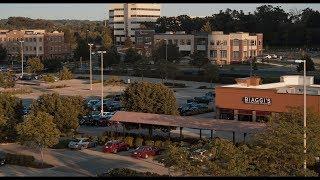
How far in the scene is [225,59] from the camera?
56.0 metres

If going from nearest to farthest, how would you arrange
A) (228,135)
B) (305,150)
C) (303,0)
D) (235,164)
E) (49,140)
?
(303,0), (235,164), (305,150), (49,140), (228,135)

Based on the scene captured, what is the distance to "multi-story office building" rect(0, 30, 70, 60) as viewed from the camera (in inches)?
2540

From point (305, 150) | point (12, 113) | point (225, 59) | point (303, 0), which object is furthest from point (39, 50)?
point (303, 0)

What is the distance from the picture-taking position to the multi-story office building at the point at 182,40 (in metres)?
60.7

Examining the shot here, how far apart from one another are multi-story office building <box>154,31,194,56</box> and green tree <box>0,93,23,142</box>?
137 feet

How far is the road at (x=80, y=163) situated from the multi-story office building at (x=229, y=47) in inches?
1541

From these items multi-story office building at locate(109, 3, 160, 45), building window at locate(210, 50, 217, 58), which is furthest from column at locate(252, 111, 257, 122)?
multi-story office building at locate(109, 3, 160, 45)

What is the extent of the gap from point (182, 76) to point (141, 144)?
26032 millimetres

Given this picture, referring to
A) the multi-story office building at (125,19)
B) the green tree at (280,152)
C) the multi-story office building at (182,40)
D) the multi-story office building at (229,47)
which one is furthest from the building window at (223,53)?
the green tree at (280,152)

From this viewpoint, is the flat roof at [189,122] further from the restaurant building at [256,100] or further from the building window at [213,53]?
the building window at [213,53]

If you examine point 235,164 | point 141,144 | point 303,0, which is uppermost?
point 303,0

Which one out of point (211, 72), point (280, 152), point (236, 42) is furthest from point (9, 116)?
point (236, 42)

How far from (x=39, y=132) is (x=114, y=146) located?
270cm

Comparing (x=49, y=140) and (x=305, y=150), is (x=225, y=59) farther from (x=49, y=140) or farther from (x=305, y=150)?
(x=305, y=150)
